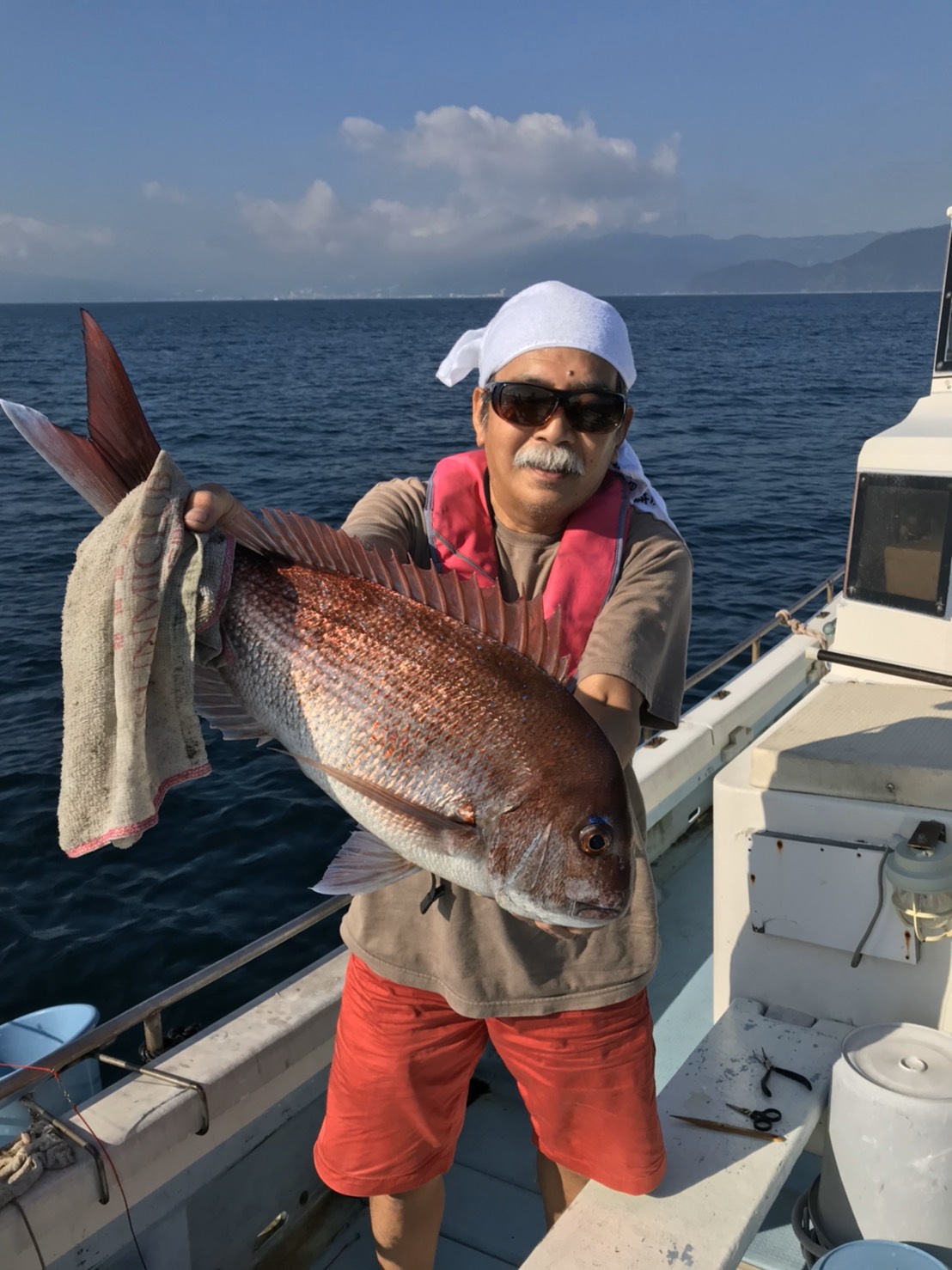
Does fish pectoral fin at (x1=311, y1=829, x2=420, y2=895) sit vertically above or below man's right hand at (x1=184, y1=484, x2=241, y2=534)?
below

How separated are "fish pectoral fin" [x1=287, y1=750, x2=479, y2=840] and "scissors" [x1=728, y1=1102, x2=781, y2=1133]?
1.54 m

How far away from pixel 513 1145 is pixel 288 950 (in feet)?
12.7

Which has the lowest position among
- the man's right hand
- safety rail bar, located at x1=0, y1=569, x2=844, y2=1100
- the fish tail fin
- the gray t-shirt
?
safety rail bar, located at x1=0, y1=569, x2=844, y2=1100

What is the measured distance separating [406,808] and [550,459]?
0.92 meters

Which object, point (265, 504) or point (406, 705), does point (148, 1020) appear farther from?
point (265, 504)

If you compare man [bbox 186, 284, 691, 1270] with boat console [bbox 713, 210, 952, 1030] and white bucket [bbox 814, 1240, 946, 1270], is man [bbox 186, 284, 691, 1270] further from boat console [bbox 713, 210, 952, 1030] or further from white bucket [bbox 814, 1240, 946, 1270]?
boat console [bbox 713, 210, 952, 1030]

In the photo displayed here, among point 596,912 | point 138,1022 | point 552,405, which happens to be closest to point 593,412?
point 552,405

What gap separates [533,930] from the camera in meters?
2.34

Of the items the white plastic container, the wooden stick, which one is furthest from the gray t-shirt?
the white plastic container

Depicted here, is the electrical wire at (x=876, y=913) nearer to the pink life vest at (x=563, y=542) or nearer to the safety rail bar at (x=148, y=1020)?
the safety rail bar at (x=148, y=1020)

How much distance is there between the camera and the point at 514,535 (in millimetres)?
2518

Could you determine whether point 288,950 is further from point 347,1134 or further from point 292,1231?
point 347,1134

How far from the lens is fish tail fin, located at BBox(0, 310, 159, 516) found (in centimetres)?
180

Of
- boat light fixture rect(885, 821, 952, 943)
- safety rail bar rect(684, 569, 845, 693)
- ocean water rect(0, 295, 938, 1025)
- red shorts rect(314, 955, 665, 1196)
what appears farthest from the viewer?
ocean water rect(0, 295, 938, 1025)
